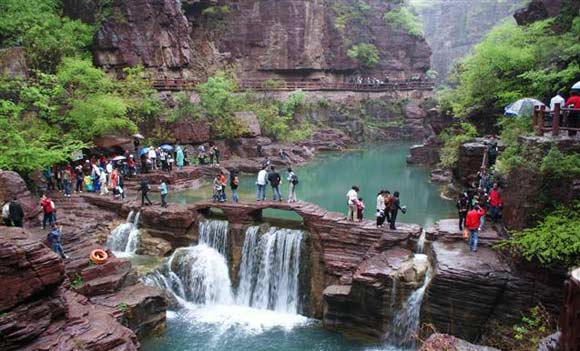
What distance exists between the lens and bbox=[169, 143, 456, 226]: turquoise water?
25156 millimetres

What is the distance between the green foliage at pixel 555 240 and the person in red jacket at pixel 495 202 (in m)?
3.50

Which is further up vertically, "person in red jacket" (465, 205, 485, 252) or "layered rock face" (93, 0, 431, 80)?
"layered rock face" (93, 0, 431, 80)

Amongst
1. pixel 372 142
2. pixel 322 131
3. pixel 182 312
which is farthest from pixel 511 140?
pixel 372 142

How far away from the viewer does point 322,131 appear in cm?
5056

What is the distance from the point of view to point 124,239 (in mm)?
20828

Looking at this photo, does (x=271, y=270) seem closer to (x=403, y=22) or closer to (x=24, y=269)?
(x=24, y=269)

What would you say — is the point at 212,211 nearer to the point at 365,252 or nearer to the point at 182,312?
the point at 182,312

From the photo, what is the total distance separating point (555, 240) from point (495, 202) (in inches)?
185

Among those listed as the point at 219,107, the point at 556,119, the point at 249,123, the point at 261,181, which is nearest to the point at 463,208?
the point at 556,119

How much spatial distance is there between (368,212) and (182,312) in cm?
1071

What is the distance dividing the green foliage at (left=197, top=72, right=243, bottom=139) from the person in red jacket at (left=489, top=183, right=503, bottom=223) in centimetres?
2364

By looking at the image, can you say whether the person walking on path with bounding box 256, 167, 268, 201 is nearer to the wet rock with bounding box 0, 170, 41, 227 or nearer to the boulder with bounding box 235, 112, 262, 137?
the wet rock with bounding box 0, 170, 41, 227

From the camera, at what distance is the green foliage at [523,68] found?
2153 centimetres

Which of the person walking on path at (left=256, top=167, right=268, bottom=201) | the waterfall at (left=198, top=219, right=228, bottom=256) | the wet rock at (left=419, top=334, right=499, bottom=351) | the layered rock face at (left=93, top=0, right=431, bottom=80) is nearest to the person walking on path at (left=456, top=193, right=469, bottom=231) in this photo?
the person walking on path at (left=256, top=167, right=268, bottom=201)
